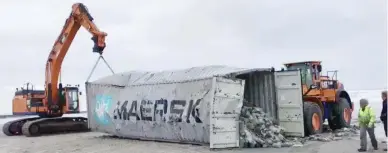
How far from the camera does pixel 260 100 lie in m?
15.7

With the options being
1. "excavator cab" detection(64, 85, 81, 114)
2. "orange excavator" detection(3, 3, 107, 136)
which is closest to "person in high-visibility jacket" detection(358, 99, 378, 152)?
"orange excavator" detection(3, 3, 107, 136)

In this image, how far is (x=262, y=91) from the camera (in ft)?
51.4

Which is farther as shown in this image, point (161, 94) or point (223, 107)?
point (161, 94)

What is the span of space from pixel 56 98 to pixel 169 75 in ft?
26.9

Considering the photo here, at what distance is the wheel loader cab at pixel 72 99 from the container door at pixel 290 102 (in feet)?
36.5

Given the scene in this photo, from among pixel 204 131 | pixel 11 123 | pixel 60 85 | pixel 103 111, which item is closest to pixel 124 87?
pixel 103 111

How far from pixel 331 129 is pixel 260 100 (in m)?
4.45

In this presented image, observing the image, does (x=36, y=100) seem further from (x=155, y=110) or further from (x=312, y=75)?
(x=312, y=75)

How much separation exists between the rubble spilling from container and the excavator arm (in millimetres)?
9549

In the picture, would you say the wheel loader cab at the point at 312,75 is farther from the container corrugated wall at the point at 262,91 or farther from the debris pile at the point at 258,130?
the debris pile at the point at 258,130

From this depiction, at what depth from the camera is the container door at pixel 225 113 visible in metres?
12.8

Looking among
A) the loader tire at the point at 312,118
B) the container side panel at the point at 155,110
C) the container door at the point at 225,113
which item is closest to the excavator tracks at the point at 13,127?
the container side panel at the point at 155,110

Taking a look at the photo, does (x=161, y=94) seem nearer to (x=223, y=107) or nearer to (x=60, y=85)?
(x=223, y=107)

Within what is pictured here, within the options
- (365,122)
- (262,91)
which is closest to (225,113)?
(262,91)
